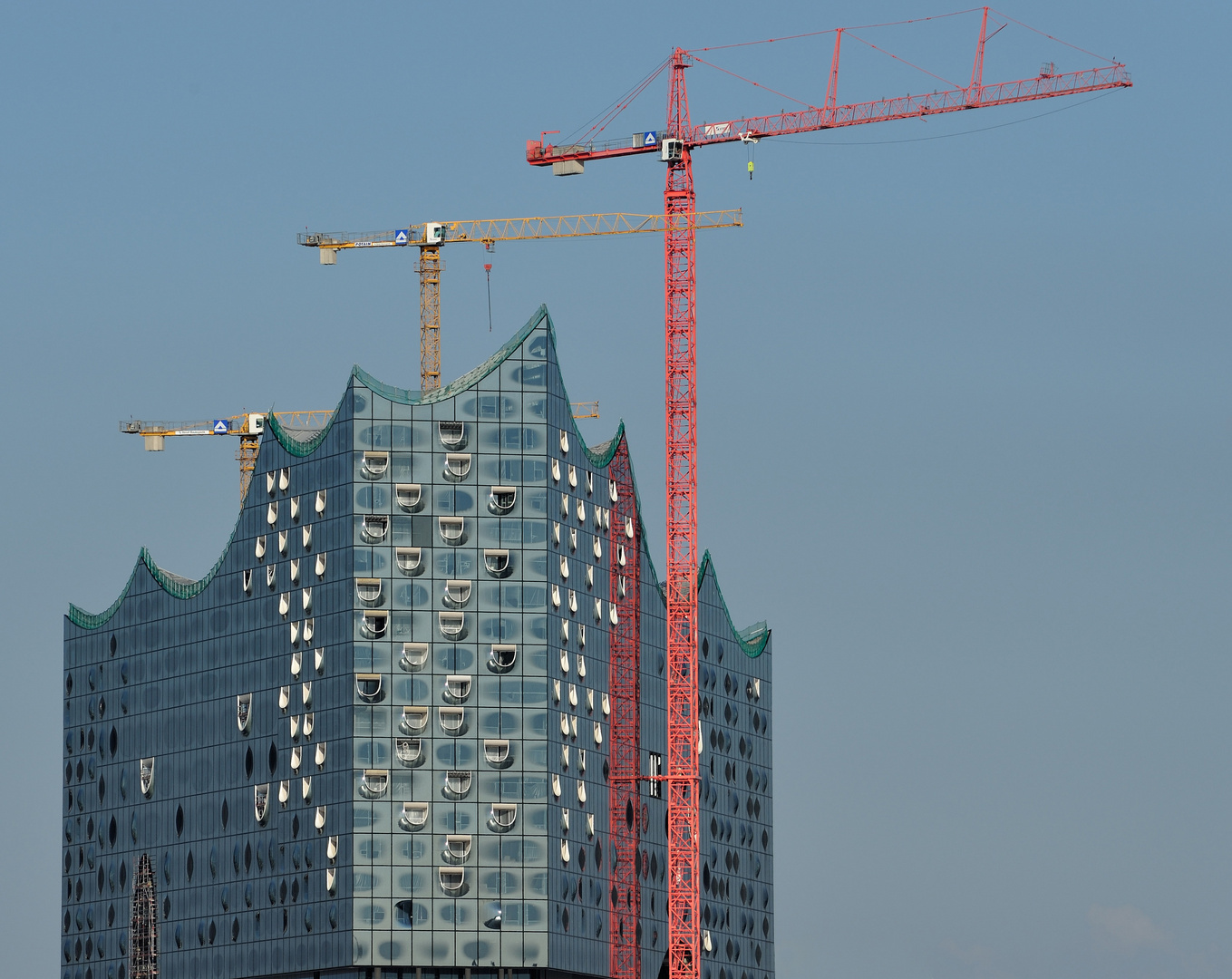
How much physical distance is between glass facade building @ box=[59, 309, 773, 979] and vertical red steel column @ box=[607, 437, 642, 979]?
283 millimetres

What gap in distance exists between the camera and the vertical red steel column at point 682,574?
608ft

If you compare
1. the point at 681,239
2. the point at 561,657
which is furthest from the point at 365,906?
the point at 681,239

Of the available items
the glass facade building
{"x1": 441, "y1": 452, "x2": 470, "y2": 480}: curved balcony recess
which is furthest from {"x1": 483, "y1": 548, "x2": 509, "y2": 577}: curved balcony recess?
{"x1": 441, "y1": 452, "x2": 470, "y2": 480}: curved balcony recess

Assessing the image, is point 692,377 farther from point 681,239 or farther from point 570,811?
point 570,811

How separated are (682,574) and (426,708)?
2080cm

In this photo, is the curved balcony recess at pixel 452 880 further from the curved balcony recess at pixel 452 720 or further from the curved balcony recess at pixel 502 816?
the curved balcony recess at pixel 452 720

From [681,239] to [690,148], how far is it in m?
8.30

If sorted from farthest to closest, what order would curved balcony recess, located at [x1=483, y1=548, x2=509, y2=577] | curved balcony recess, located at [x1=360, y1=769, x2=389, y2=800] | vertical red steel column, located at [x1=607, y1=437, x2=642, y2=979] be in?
vertical red steel column, located at [x1=607, y1=437, x2=642, y2=979] < curved balcony recess, located at [x1=483, y1=548, x2=509, y2=577] < curved balcony recess, located at [x1=360, y1=769, x2=389, y2=800]

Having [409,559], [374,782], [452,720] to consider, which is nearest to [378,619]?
[409,559]

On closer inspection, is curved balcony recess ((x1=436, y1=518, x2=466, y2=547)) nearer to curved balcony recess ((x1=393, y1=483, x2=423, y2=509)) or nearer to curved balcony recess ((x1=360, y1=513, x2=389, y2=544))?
curved balcony recess ((x1=393, y1=483, x2=423, y2=509))

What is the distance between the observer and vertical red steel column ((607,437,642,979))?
619 feet

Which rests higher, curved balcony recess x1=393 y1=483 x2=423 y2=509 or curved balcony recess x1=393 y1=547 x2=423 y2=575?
curved balcony recess x1=393 y1=483 x2=423 y2=509

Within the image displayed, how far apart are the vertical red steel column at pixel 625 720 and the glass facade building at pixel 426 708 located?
0.28 m

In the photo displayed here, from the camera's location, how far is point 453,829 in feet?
584
